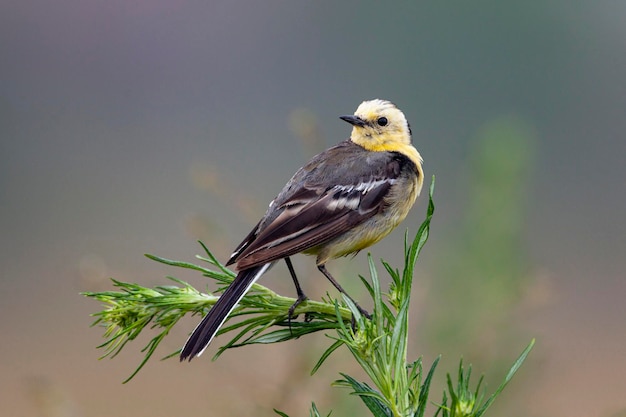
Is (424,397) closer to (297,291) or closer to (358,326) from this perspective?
(358,326)

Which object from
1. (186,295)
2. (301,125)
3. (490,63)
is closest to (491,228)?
(301,125)

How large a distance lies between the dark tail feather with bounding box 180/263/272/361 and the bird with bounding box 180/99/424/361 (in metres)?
0.42

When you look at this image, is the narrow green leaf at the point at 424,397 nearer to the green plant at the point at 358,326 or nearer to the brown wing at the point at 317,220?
the green plant at the point at 358,326

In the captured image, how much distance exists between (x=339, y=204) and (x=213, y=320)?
59.6 inches

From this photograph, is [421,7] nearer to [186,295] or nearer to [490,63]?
[490,63]

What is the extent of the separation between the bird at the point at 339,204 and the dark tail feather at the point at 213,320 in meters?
0.42

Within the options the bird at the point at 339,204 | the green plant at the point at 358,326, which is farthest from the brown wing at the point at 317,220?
the green plant at the point at 358,326

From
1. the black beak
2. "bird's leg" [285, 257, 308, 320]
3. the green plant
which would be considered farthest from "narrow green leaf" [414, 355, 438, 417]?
the black beak

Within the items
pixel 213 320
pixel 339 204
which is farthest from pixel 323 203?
pixel 213 320

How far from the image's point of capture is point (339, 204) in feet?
12.0

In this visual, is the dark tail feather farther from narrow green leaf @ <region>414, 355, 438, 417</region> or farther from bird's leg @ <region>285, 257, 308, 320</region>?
narrow green leaf @ <region>414, 355, 438, 417</region>

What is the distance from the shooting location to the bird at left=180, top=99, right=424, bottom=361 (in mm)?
3264

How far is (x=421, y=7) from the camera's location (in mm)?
22203

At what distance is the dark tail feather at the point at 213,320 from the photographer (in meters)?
2.17
